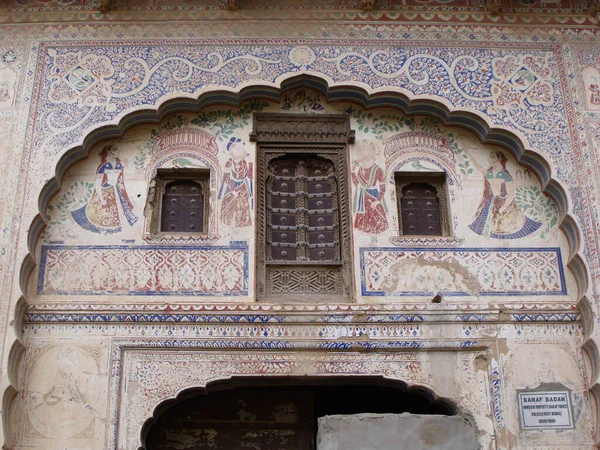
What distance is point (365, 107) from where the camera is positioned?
8336 mm

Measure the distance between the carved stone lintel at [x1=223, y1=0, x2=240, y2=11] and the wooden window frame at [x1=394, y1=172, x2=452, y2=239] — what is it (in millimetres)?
2207

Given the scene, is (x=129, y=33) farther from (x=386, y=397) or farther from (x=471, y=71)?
(x=386, y=397)

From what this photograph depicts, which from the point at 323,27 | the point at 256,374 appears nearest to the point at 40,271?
the point at 256,374

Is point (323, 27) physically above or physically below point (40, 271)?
above

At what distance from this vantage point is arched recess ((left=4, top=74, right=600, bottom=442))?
25.2ft

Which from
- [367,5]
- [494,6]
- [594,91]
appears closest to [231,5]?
[367,5]

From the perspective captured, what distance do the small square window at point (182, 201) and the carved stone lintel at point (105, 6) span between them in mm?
1697

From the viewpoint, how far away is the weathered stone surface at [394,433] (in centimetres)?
641

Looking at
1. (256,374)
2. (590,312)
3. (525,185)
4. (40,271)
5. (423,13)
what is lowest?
(256,374)

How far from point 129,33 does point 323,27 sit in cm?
182

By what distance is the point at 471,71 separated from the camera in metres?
8.39

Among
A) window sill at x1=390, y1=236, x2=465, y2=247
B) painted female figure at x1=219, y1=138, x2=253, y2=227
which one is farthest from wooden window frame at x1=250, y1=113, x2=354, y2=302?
window sill at x1=390, y1=236, x2=465, y2=247

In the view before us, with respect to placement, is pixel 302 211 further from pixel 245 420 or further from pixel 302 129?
pixel 245 420

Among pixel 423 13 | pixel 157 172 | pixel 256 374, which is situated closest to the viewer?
pixel 256 374
